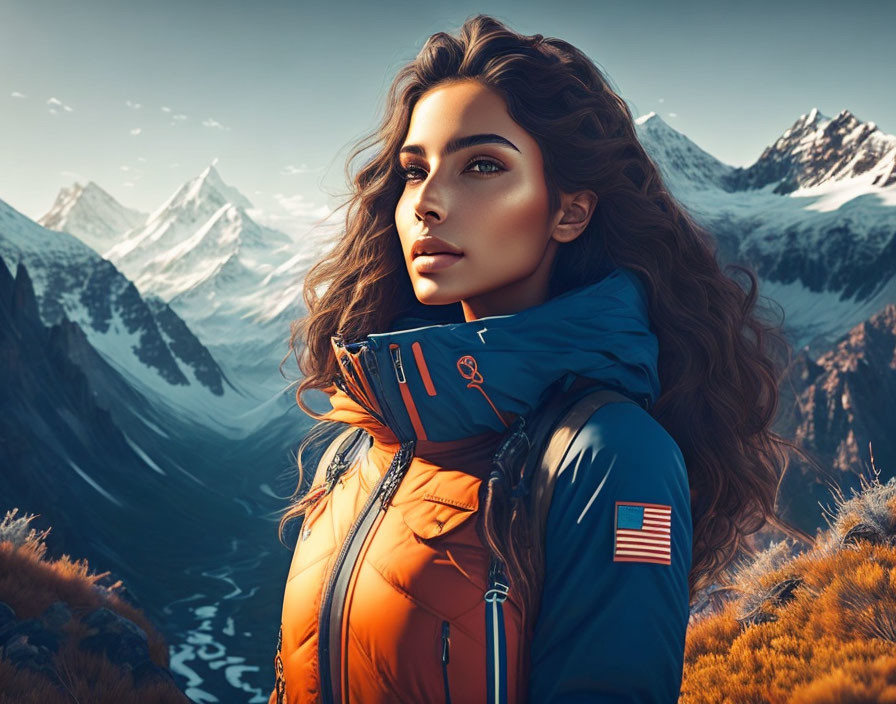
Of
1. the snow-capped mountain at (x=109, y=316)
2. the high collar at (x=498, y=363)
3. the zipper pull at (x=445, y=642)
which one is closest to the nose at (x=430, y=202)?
the high collar at (x=498, y=363)

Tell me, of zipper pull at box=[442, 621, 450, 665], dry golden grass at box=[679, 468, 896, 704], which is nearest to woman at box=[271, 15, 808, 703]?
zipper pull at box=[442, 621, 450, 665]

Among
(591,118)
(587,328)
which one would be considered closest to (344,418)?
(587,328)

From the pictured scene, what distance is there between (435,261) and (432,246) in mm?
65

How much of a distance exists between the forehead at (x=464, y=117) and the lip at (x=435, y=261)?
0.44 metres

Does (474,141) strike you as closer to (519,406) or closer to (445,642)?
(519,406)

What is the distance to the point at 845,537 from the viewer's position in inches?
209

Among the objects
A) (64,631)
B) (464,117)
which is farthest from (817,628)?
(64,631)

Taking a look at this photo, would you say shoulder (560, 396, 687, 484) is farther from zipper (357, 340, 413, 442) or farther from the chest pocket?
zipper (357, 340, 413, 442)

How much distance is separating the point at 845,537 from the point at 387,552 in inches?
169

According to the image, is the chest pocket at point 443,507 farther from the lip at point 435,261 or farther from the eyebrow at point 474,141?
the eyebrow at point 474,141

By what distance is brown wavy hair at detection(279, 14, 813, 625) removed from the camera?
112 inches

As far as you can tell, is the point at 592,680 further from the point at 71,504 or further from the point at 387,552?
the point at 71,504

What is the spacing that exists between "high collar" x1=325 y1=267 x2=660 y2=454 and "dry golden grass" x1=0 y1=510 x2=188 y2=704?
2.82 metres

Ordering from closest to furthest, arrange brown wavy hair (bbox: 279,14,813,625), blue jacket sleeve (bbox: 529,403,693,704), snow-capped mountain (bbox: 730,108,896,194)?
blue jacket sleeve (bbox: 529,403,693,704), brown wavy hair (bbox: 279,14,813,625), snow-capped mountain (bbox: 730,108,896,194)
